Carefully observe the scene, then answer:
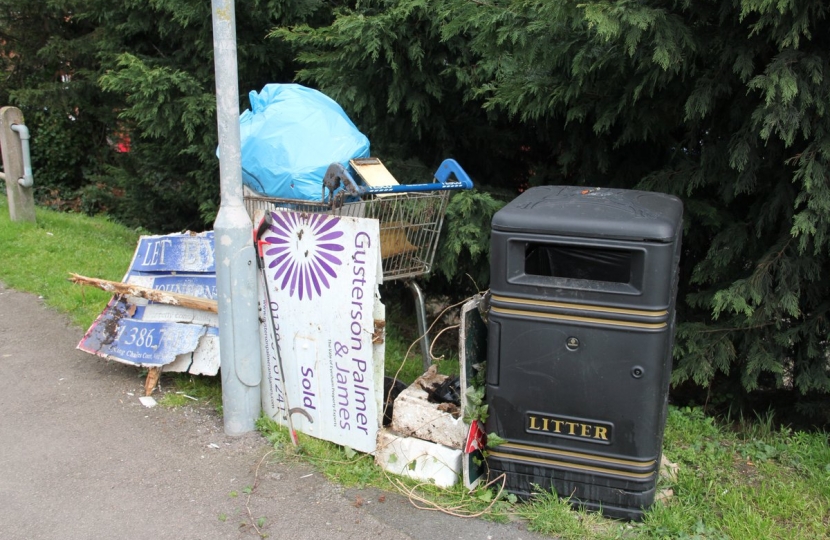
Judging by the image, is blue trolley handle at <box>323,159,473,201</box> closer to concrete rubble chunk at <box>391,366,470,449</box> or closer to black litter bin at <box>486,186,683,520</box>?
black litter bin at <box>486,186,683,520</box>

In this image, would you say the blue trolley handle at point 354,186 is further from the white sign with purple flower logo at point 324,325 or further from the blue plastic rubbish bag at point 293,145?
the blue plastic rubbish bag at point 293,145

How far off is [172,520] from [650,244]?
255 cm

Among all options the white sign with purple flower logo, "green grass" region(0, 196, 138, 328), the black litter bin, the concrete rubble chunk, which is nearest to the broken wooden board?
the white sign with purple flower logo

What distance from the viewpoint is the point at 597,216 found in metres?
3.25

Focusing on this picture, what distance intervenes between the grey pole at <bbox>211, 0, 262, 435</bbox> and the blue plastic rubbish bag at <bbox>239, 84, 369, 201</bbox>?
479mm

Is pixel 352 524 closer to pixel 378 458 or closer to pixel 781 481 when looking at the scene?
pixel 378 458

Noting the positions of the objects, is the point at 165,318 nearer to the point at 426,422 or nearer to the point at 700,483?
the point at 426,422

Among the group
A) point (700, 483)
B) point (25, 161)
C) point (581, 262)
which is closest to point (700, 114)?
point (581, 262)

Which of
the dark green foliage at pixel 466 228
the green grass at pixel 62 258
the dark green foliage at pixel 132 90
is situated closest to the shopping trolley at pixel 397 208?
the dark green foliage at pixel 466 228

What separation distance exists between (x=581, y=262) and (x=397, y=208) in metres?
1.32

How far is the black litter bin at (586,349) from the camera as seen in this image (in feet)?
10.4

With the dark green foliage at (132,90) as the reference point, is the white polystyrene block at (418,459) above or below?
below

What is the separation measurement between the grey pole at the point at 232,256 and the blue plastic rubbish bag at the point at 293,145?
18.9 inches

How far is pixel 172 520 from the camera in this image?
3449 millimetres
